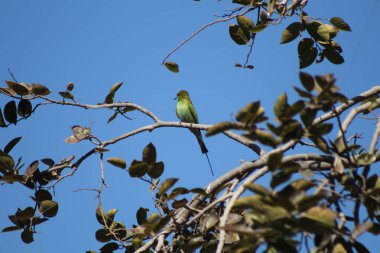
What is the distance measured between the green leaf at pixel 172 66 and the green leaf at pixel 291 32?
0.70 meters

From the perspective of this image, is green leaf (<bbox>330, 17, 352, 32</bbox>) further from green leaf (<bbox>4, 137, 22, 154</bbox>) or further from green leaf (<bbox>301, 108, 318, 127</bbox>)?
green leaf (<bbox>4, 137, 22, 154</bbox>)

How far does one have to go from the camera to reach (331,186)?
5.66 feet

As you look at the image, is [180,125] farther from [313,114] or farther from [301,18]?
[313,114]

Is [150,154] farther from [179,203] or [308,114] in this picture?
[308,114]

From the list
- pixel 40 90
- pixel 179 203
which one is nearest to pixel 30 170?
pixel 40 90

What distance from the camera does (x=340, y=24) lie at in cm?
305

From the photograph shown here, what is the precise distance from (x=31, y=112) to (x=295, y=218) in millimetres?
2068

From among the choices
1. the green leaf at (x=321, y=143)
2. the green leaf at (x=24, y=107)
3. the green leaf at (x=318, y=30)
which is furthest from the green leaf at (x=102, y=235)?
the green leaf at (x=318, y=30)

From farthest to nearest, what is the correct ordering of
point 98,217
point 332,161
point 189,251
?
point 98,217 → point 189,251 → point 332,161

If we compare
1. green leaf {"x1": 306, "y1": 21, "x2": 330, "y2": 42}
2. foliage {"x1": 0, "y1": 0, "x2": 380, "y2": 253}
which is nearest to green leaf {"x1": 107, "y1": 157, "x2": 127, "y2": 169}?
foliage {"x1": 0, "y1": 0, "x2": 380, "y2": 253}

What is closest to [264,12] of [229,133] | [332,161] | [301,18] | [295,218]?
[301,18]

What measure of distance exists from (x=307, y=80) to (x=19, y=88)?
1966 millimetres

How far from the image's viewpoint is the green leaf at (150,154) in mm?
2275

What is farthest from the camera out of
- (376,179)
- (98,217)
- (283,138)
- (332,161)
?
(98,217)
